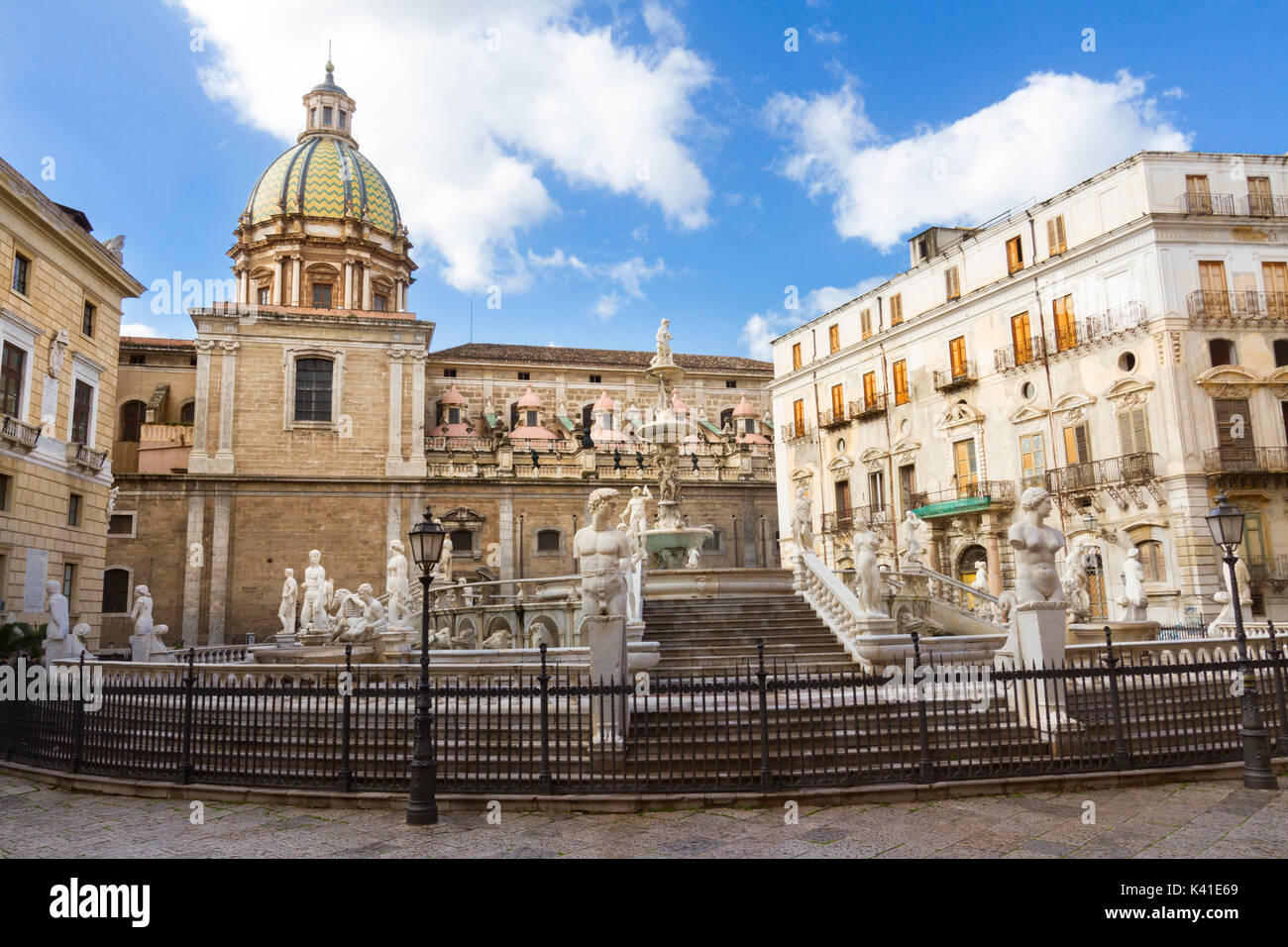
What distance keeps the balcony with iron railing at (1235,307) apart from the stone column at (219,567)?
1308 inches

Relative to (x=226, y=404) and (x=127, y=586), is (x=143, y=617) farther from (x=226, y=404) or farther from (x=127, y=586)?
(x=226, y=404)

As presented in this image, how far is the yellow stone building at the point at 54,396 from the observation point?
19.8 meters

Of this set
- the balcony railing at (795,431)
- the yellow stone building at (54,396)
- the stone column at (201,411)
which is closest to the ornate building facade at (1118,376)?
the balcony railing at (795,431)

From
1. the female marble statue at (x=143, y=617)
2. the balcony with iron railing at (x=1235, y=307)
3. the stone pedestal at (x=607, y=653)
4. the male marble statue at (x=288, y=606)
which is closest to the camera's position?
the stone pedestal at (x=607, y=653)

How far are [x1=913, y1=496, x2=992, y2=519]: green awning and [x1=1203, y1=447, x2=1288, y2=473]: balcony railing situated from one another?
655 centimetres

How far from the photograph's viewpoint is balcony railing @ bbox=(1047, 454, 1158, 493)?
24.0m

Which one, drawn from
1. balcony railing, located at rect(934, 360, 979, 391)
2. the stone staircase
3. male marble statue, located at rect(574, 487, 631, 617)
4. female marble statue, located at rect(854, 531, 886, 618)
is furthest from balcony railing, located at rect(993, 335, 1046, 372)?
male marble statue, located at rect(574, 487, 631, 617)

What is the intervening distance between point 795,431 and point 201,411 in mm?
24497

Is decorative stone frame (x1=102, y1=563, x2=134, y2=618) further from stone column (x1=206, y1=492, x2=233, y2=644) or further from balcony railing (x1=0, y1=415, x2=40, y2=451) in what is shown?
balcony railing (x1=0, y1=415, x2=40, y2=451)

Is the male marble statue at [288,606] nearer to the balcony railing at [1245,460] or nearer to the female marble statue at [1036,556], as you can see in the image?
the female marble statue at [1036,556]

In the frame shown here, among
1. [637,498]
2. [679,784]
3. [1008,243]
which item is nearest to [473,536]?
[637,498]

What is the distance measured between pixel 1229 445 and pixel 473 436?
27991 mm

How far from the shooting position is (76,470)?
74.6 ft

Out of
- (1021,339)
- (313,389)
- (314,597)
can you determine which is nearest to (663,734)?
(314,597)
